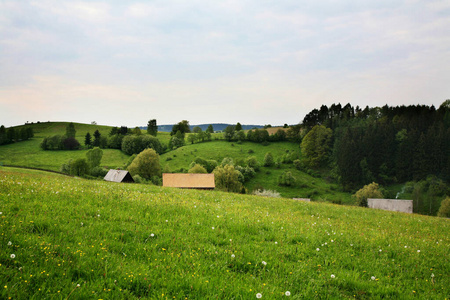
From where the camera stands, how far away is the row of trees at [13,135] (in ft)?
410

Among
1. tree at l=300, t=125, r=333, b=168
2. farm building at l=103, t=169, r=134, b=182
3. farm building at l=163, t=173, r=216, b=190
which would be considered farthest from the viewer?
tree at l=300, t=125, r=333, b=168

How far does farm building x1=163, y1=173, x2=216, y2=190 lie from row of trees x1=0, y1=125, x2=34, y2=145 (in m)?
115

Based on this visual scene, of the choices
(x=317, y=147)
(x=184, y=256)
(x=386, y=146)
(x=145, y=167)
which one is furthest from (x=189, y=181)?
(x=386, y=146)

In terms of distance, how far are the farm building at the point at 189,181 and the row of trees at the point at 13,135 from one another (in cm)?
11465

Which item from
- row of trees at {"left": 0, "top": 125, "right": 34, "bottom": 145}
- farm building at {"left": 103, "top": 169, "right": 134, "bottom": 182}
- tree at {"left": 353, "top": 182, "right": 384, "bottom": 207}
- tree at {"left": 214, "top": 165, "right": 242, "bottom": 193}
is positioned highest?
row of trees at {"left": 0, "top": 125, "right": 34, "bottom": 145}

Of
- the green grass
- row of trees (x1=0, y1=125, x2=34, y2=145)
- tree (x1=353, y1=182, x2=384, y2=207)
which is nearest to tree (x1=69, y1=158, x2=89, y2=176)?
row of trees (x1=0, y1=125, x2=34, y2=145)

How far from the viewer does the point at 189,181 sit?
207 ft

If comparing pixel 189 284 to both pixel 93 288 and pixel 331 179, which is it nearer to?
pixel 93 288

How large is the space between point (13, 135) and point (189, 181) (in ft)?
401

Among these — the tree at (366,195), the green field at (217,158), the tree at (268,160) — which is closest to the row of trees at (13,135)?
the green field at (217,158)

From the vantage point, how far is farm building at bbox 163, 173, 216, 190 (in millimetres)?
62000

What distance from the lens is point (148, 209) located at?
9352 millimetres

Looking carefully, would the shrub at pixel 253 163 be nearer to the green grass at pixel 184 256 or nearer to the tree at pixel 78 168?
the tree at pixel 78 168

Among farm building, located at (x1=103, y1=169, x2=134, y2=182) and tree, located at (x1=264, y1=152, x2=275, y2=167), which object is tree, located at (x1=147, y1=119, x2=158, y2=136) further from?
farm building, located at (x1=103, y1=169, x2=134, y2=182)
